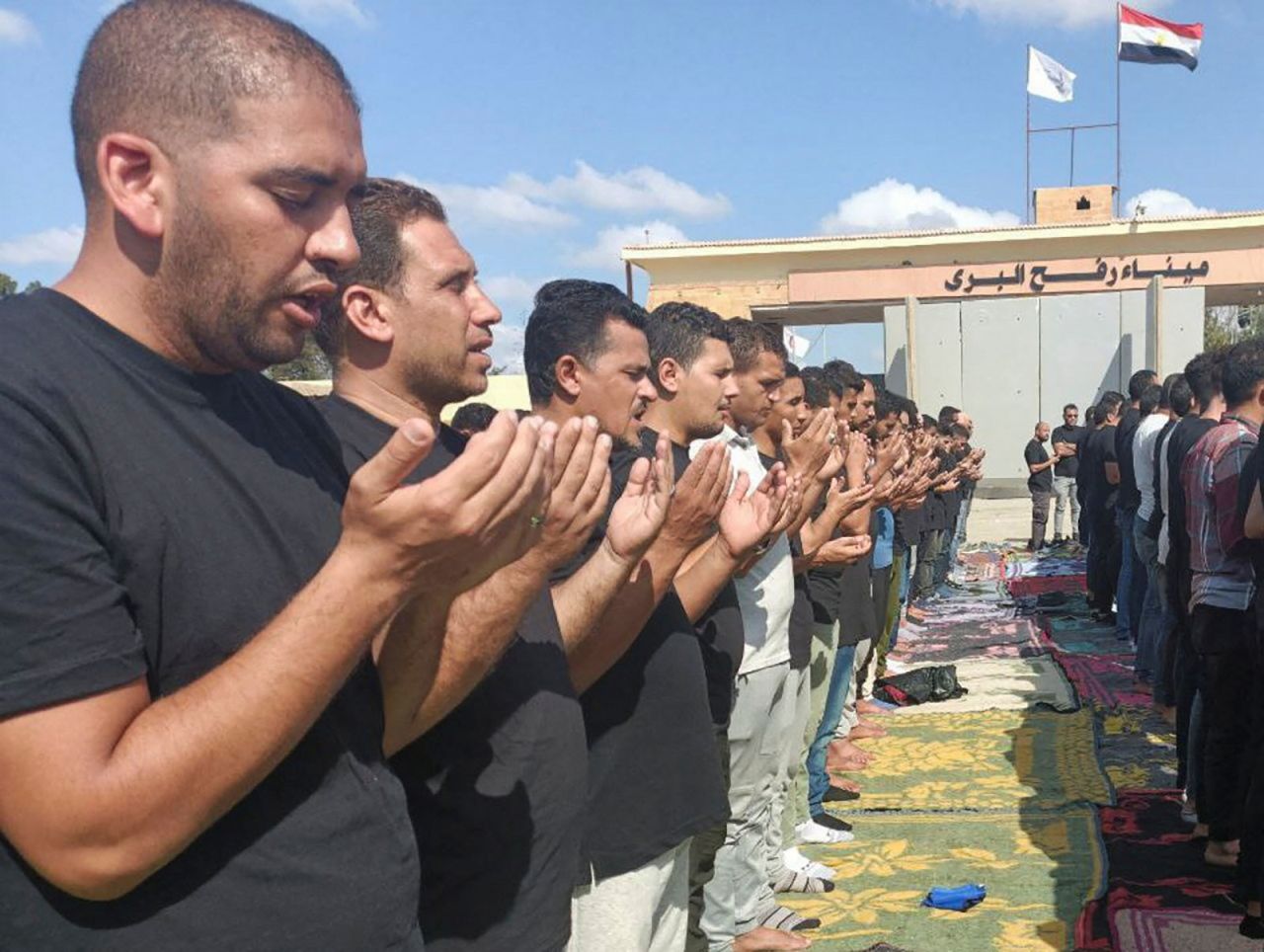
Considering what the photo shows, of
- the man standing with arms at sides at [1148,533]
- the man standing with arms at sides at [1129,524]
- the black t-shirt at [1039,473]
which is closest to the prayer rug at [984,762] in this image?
the man standing with arms at sides at [1148,533]

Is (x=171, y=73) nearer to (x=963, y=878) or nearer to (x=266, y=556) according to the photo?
(x=266, y=556)

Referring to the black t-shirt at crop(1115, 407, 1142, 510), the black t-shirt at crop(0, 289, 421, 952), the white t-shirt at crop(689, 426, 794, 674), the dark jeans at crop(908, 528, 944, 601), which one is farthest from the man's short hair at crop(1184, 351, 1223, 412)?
the dark jeans at crop(908, 528, 944, 601)

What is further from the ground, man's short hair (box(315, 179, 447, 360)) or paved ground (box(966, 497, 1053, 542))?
man's short hair (box(315, 179, 447, 360))

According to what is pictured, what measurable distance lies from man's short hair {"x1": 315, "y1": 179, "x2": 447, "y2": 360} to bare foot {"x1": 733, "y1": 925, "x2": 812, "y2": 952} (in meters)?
2.65

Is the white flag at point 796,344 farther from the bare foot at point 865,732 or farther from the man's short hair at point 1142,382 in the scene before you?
the bare foot at point 865,732

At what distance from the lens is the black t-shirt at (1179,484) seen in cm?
463

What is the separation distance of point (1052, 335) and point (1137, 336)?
5.11 ft

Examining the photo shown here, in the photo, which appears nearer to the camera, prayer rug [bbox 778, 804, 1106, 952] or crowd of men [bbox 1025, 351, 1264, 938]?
crowd of men [bbox 1025, 351, 1264, 938]

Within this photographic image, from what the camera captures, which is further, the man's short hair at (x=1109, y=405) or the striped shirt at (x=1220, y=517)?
the man's short hair at (x=1109, y=405)

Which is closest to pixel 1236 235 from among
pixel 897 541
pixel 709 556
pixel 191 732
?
pixel 897 541

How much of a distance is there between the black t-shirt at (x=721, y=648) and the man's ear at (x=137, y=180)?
190cm

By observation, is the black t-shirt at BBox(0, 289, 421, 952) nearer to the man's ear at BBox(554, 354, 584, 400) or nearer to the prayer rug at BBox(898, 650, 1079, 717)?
the man's ear at BBox(554, 354, 584, 400)

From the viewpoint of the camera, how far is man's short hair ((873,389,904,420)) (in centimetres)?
851

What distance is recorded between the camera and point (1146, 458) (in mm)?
7113
